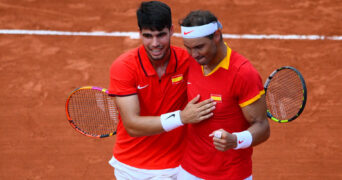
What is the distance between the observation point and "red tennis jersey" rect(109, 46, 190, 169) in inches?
154

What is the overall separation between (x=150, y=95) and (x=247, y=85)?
38.8 inches

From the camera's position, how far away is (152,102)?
405cm

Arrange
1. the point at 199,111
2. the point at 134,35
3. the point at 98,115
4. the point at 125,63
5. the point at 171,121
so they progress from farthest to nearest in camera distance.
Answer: the point at 134,35 → the point at 98,115 → the point at 125,63 → the point at 171,121 → the point at 199,111

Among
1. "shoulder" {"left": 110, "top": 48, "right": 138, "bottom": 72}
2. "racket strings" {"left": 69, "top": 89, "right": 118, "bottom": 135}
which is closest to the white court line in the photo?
"racket strings" {"left": 69, "top": 89, "right": 118, "bottom": 135}

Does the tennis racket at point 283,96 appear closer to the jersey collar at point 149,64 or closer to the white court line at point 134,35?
the jersey collar at point 149,64

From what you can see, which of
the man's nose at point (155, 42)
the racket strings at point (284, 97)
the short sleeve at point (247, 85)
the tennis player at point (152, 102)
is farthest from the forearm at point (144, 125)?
the racket strings at point (284, 97)

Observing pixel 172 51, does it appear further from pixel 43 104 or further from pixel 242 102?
pixel 43 104

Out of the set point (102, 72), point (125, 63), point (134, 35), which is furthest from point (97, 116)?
point (134, 35)

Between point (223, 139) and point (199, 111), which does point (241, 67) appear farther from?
point (223, 139)

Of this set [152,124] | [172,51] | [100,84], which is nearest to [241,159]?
[152,124]

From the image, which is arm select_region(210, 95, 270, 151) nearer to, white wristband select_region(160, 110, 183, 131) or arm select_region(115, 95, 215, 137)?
arm select_region(115, 95, 215, 137)

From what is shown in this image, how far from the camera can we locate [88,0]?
991 cm

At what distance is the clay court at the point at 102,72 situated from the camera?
267 inches

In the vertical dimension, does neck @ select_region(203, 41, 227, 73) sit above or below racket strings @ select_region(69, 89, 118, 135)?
above
